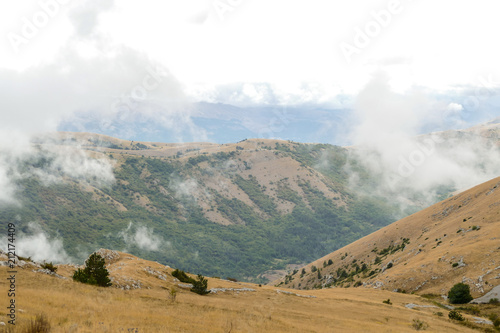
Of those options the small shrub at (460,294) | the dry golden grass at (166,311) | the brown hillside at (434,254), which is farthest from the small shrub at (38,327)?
the brown hillside at (434,254)

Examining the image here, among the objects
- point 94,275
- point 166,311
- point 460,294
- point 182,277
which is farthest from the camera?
A: point 460,294

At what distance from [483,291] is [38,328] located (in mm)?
51734

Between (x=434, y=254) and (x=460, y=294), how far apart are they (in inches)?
738

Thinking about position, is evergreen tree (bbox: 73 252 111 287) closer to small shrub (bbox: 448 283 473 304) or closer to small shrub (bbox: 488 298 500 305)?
small shrub (bbox: 448 283 473 304)

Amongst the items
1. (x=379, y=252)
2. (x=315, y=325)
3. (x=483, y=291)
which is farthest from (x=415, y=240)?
(x=315, y=325)

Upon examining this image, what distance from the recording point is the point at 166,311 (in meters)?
21.5

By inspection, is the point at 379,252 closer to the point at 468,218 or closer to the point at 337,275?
the point at 337,275

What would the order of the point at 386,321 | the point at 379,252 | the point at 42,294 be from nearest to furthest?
1. the point at 42,294
2. the point at 386,321
3. the point at 379,252

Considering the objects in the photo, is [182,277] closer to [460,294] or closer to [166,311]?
[166,311]

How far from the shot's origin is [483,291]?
1677 inches

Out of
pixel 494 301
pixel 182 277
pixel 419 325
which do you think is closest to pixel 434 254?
pixel 494 301

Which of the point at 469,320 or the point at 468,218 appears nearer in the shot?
the point at 469,320

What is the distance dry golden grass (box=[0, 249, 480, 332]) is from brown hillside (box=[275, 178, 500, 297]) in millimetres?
13910

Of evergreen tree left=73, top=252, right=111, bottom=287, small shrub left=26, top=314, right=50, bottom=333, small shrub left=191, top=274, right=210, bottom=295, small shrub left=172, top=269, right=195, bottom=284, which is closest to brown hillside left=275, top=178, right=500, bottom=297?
small shrub left=191, top=274, right=210, bottom=295
